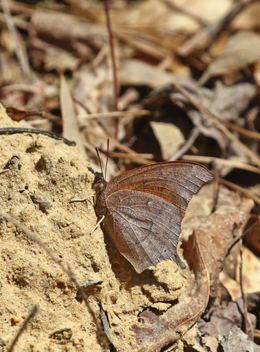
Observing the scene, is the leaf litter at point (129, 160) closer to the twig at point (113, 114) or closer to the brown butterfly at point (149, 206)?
the twig at point (113, 114)

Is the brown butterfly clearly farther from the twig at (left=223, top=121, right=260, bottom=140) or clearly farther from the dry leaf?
the dry leaf

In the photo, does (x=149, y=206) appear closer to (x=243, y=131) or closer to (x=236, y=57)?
(x=243, y=131)

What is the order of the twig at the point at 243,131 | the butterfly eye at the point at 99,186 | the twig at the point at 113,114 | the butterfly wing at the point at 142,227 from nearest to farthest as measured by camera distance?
the butterfly wing at the point at 142,227, the butterfly eye at the point at 99,186, the twig at the point at 113,114, the twig at the point at 243,131

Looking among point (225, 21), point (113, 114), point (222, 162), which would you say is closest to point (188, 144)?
point (222, 162)

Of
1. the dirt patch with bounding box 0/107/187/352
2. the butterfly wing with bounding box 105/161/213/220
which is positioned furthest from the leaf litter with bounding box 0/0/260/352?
the butterfly wing with bounding box 105/161/213/220

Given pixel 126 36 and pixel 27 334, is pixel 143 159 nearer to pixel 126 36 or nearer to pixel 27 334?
pixel 27 334

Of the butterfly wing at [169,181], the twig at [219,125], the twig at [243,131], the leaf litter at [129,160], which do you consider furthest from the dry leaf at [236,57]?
the butterfly wing at [169,181]

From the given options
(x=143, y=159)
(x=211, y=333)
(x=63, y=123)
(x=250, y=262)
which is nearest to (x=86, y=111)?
(x=63, y=123)

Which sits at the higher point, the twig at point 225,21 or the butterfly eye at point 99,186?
the twig at point 225,21
